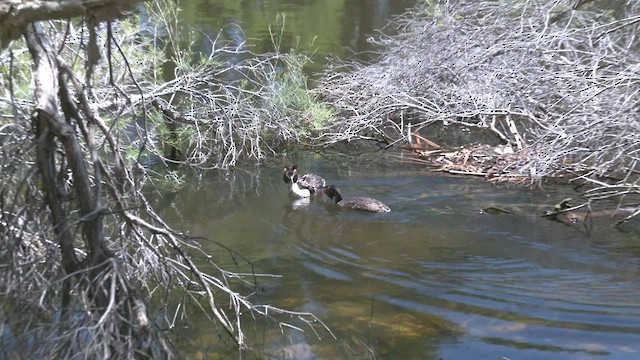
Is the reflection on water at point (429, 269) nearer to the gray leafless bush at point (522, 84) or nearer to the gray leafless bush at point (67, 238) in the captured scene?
the gray leafless bush at point (522, 84)

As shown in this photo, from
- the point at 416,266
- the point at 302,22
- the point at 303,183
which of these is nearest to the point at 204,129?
the point at 303,183

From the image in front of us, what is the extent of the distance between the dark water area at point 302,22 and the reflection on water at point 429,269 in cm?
826

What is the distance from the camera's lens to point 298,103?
1455cm

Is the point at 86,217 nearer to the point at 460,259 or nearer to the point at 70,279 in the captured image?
the point at 70,279

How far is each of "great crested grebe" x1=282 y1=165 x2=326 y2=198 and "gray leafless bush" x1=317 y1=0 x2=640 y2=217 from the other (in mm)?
2326

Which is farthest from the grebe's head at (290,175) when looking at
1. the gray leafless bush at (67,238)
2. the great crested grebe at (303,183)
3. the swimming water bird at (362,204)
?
the gray leafless bush at (67,238)

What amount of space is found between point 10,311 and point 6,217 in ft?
2.08

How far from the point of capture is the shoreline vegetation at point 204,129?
179 inches

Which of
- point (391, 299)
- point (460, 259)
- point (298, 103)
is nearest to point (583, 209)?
point (460, 259)

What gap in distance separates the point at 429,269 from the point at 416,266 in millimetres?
173

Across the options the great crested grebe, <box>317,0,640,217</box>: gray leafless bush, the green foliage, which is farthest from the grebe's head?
<box>317,0,640,217</box>: gray leafless bush

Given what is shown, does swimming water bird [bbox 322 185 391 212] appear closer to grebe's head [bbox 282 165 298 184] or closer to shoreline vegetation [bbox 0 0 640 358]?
grebe's head [bbox 282 165 298 184]

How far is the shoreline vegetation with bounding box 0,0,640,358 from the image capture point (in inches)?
179

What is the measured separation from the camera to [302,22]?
2598 cm
